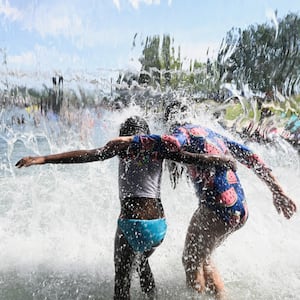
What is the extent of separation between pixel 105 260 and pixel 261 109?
44.1ft

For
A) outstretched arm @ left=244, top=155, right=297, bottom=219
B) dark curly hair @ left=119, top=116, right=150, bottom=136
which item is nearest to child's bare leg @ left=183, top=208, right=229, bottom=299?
outstretched arm @ left=244, top=155, right=297, bottom=219

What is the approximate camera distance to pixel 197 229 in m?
3.49

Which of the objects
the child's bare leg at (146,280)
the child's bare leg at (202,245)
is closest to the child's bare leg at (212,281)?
the child's bare leg at (202,245)

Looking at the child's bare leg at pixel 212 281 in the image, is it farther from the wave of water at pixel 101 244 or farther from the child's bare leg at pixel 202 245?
the wave of water at pixel 101 244

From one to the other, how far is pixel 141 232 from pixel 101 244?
202cm

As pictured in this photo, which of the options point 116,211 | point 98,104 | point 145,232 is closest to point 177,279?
point 145,232

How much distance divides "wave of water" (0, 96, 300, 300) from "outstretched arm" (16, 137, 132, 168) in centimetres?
120

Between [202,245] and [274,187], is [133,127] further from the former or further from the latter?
[274,187]

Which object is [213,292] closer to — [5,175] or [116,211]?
[116,211]

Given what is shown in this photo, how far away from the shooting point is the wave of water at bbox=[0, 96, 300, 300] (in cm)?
398

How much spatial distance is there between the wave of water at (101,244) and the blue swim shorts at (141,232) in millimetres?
660

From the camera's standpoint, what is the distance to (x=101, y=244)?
16.7ft

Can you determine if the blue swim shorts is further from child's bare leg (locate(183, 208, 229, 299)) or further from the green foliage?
the green foliage

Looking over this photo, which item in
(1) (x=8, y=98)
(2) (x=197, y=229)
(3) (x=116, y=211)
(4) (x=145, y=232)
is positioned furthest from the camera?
(1) (x=8, y=98)
